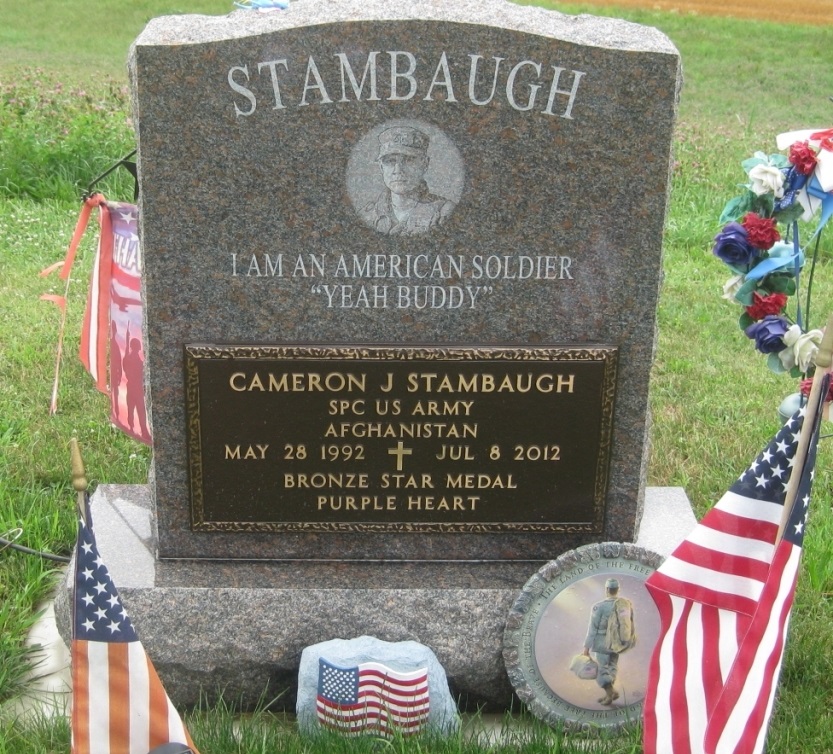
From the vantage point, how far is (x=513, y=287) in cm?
337

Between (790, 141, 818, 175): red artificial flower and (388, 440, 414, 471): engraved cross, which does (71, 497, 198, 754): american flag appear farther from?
(790, 141, 818, 175): red artificial flower

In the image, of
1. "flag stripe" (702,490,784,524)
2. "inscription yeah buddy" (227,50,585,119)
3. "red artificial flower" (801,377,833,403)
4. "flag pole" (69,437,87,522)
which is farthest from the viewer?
"red artificial flower" (801,377,833,403)

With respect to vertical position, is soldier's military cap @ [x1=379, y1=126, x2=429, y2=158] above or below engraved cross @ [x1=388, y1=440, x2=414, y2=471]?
above

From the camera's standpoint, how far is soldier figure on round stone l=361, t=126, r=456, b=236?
3.21 meters

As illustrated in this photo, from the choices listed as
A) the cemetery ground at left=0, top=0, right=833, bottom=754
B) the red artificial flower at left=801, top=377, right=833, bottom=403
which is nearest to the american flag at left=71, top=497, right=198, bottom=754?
the cemetery ground at left=0, top=0, right=833, bottom=754

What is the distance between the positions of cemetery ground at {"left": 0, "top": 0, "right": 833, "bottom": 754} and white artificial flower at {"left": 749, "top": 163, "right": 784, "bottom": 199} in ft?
4.58

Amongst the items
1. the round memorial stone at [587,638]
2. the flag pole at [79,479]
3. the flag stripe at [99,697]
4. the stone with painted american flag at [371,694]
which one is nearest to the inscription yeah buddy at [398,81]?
the flag pole at [79,479]

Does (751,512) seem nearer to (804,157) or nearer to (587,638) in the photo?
(587,638)

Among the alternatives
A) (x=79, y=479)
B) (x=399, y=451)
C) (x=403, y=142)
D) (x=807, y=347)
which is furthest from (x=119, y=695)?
(x=807, y=347)

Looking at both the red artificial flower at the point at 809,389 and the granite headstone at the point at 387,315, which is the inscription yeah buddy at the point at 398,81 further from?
the red artificial flower at the point at 809,389

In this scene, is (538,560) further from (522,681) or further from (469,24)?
(469,24)

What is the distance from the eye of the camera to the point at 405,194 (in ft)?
10.6

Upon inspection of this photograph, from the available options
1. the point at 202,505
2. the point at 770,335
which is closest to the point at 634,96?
the point at 770,335

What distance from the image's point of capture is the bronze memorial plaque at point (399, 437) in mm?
3400
